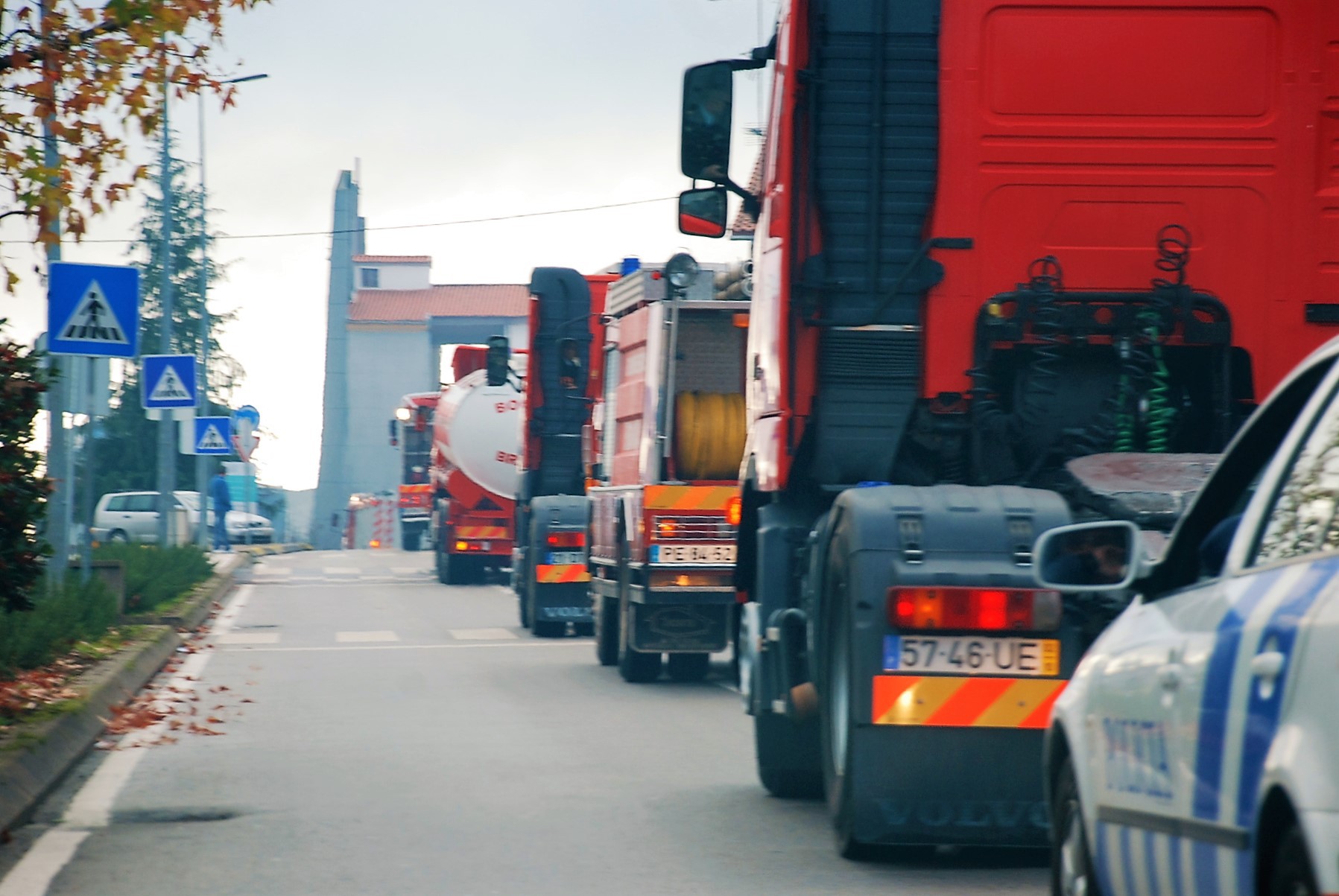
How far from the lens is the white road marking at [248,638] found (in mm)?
20000

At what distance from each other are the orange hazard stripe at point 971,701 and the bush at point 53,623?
6.65 meters

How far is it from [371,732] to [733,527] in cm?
363

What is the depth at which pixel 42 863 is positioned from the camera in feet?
24.3

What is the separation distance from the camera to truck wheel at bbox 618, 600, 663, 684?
598 inches

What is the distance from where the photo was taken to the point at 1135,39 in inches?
317

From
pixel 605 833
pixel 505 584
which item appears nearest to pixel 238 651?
pixel 605 833

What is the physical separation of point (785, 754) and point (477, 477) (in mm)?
22937

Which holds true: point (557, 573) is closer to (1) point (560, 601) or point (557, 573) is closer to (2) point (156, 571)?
(1) point (560, 601)

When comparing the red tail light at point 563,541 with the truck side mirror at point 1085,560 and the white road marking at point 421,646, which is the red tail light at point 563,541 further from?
the truck side mirror at point 1085,560

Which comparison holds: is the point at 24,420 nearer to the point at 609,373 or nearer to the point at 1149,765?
the point at 609,373

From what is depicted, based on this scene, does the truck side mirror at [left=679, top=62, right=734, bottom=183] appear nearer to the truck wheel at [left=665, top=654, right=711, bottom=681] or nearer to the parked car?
the truck wheel at [left=665, top=654, right=711, bottom=681]

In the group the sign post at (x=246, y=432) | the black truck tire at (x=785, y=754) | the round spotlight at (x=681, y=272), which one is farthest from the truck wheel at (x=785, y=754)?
the sign post at (x=246, y=432)

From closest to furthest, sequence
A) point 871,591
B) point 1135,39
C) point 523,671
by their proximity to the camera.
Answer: point 871,591 → point 1135,39 → point 523,671

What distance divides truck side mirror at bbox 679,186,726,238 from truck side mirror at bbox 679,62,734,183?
166 millimetres
